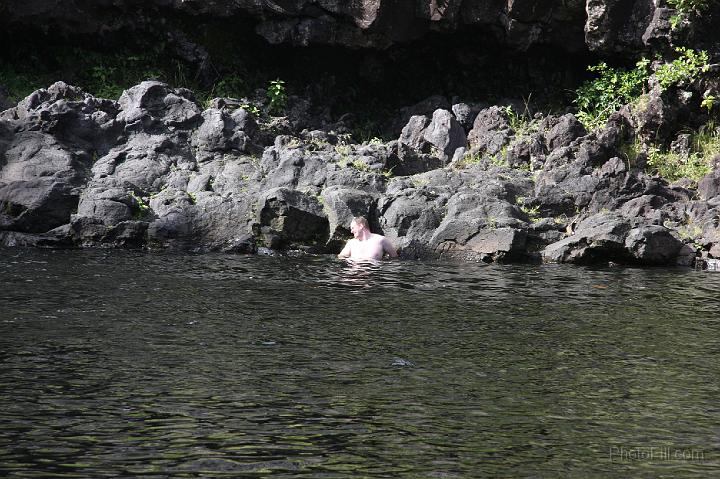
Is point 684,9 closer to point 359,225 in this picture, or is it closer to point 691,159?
point 691,159

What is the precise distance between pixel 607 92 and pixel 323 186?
8.57 metres

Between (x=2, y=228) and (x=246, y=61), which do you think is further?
(x=246, y=61)

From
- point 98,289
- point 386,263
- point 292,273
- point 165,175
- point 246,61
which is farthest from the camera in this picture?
point 246,61

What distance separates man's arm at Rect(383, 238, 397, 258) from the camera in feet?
54.6

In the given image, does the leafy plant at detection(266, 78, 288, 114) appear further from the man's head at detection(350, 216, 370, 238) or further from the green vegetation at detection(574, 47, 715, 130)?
the green vegetation at detection(574, 47, 715, 130)

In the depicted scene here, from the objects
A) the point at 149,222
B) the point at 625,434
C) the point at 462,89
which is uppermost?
the point at 462,89

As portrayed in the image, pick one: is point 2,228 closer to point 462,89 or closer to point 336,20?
point 336,20

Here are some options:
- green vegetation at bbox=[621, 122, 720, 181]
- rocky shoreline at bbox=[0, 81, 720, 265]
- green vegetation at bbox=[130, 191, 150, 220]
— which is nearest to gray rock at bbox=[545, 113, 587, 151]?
rocky shoreline at bbox=[0, 81, 720, 265]

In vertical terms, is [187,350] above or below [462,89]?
below

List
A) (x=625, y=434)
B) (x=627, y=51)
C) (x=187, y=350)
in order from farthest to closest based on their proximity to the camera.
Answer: (x=627, y=51)
(x=187, y=350)
(x=625, y=434)

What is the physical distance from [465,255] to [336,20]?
9112 millimetres

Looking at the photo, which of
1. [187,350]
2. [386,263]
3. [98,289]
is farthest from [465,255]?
[187,350]

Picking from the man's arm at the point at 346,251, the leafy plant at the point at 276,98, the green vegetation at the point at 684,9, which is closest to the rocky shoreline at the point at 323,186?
the man's arm at the point at 346,251

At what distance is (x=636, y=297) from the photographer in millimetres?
12680
